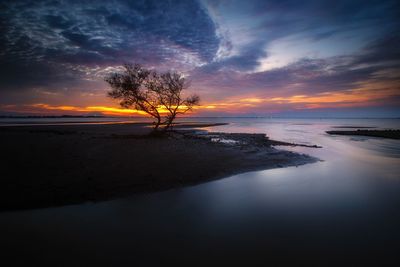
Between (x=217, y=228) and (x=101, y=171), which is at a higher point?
(x=101, y=171)

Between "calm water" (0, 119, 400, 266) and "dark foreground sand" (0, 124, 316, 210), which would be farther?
"dark foreground sand" (0, 124, 316, 210)

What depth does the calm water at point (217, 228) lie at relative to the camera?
4641 millimetres

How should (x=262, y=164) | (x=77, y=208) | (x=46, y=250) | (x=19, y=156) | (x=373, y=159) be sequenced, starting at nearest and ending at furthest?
(x=46, y=250) → (x=77, y=208) → (x=19, y=156) → (x=262, y=164) → (x=373, y=159)

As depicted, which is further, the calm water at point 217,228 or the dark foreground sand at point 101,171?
the dark foreground sand at point 101,171

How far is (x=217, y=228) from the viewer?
594cm

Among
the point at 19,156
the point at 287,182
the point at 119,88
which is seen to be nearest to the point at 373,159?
the point at 287,182

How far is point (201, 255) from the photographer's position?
4711mm

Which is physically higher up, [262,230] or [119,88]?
[119,88]

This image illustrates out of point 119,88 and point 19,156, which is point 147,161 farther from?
point 119,88

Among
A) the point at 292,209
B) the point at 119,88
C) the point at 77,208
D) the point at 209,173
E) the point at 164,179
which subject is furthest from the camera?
the point at 119,88

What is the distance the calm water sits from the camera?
4.64 metres

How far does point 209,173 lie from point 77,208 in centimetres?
603

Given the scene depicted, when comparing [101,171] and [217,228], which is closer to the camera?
[217,228]

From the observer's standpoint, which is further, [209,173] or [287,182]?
[209,173]
